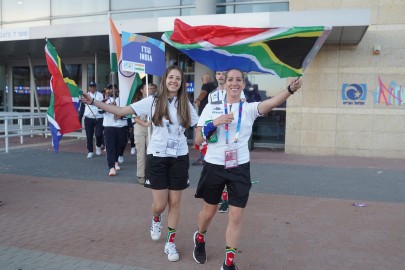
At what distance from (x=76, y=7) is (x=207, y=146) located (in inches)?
523

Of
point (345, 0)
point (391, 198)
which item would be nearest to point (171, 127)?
point (391, 198)

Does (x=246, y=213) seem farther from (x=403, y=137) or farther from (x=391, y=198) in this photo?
(x=403, y=137)

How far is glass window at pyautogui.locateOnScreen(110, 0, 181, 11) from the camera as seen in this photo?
1385cm

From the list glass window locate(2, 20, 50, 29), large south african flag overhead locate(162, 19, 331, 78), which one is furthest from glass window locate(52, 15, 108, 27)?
large south african flag overhead locate(162, 19, 331, 78)

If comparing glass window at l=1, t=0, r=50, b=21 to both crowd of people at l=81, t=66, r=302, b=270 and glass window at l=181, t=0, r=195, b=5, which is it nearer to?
glass window at l=181, t=0, r=195, b=5

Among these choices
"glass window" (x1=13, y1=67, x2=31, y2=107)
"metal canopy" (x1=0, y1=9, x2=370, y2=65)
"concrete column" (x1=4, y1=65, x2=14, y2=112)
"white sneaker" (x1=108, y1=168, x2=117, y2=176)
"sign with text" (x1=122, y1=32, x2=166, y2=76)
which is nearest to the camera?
"sign with text" (x1=122, y1=32, x2=166, y2=76)

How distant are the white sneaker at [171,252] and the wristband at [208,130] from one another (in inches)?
49.9

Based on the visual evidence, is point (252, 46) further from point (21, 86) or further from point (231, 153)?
point (21, 86)

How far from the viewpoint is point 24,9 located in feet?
53.0

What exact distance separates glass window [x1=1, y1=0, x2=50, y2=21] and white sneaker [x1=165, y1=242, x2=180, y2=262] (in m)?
14.0

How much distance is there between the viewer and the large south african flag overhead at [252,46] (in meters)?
4.29

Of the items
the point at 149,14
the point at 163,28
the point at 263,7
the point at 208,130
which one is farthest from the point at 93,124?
the point at 208,130

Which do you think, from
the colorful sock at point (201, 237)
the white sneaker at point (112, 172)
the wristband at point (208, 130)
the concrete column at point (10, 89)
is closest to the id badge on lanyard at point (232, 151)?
the wristband at point (208, 130)

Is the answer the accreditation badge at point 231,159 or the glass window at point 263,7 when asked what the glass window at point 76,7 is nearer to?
the glass window at point 263,7
